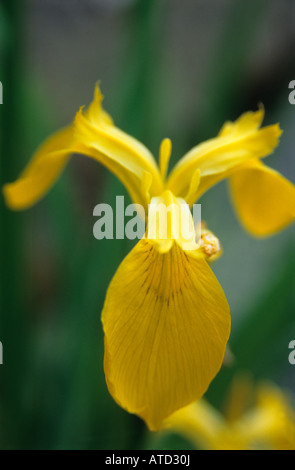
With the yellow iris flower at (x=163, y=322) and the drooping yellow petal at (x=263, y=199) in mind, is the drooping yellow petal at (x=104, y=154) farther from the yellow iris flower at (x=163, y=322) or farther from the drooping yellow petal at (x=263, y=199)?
the drooping yellow petal at (x=263, y=199)

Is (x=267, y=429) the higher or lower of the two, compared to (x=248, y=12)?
lower

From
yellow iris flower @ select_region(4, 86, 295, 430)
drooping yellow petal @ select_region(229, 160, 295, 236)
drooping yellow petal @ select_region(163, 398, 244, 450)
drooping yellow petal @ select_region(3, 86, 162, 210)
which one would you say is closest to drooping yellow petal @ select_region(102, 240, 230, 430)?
yellow iris flower @ select_region(4, 86, 295, 430)

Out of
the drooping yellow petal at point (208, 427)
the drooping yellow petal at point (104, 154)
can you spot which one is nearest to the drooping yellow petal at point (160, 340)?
the drooping yellow petal at point (104, 154)

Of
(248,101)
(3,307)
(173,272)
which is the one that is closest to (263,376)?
(3,307)

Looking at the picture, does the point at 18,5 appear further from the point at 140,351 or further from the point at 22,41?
the point at 140,351

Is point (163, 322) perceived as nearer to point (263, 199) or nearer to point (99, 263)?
point (263, 199)

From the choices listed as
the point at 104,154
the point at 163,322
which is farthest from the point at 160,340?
the point at 104,154

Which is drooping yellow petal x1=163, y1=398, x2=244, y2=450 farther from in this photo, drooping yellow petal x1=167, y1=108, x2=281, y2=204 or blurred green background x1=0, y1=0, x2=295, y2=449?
drooping yellow petal x1=167, y1=108, x2=281, y2=204
